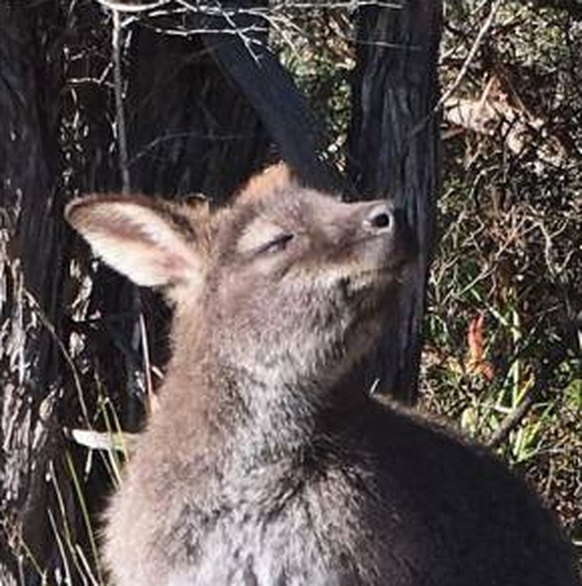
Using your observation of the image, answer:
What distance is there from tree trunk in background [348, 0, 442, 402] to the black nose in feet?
5.43

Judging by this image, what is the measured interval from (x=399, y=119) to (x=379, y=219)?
179 centimetres

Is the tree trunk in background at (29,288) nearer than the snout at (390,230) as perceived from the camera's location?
No

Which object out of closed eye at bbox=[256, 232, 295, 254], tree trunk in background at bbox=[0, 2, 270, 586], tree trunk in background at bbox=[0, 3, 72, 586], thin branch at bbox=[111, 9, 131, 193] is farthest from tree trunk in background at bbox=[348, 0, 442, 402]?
closed eye at bbox=[256, 232, 295, 254]

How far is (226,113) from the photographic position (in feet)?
27.1

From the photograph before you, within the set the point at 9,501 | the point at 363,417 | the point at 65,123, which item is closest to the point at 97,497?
the point at 9,501

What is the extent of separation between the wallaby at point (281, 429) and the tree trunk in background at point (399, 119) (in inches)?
54.6

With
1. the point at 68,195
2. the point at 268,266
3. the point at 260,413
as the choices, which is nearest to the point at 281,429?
the point at 260,413

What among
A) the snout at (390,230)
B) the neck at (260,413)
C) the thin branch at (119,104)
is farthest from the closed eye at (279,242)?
the thin branch at (119,104)

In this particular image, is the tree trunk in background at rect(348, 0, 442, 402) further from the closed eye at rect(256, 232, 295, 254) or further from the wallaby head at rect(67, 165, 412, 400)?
the closed eye at rect(256, 232, 295, 254)

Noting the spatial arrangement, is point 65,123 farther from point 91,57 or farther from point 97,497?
point 97,497

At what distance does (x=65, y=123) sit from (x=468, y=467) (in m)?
2.14

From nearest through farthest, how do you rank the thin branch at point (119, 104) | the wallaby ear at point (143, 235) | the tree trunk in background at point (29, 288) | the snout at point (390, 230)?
the snout at point (390, 230)
the wallaby ear at point (143, 235)
the thin branch at point (119, 104)
the tree trunk in background at point (29, 288)

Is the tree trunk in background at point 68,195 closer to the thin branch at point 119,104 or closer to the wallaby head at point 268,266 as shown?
the thin branch at point 119,104

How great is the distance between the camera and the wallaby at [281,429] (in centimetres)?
634
